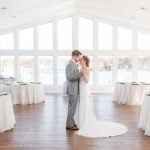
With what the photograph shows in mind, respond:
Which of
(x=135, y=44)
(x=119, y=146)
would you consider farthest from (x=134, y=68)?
(x=119, y=146)

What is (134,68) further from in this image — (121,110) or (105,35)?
(121,110)

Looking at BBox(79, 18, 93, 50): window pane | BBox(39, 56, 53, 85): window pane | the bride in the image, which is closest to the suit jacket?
the bride

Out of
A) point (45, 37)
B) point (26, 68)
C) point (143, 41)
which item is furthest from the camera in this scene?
point (26, 68)

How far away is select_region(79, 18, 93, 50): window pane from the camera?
13.7 meters

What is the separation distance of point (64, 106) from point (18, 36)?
5.79 m

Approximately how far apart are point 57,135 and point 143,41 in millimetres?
8860

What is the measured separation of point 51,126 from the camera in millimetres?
6707

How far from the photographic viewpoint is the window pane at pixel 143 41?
531 inches

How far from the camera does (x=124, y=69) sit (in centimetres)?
1369

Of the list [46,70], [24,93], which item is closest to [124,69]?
[46,70]

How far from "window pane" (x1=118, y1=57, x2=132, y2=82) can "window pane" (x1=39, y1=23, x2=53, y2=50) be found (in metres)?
3.44

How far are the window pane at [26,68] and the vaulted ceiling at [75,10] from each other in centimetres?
172

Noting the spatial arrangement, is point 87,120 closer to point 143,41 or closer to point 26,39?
point 143,41

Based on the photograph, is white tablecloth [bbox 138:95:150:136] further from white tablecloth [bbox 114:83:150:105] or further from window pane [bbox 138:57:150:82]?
window pane [bbox 138:57:150:82]
